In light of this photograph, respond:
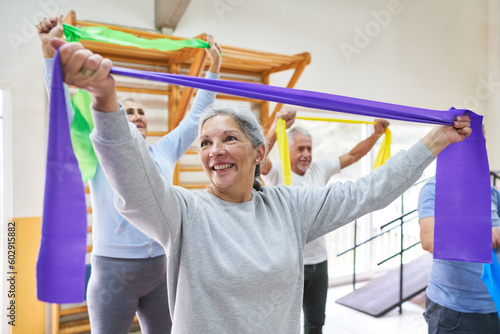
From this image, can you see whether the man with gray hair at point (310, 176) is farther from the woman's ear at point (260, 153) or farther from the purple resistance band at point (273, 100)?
the woman's ear at point (260, 153)

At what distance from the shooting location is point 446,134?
53.4 inches

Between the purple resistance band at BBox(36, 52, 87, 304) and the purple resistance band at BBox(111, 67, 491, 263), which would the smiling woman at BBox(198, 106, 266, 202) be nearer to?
the purple resistance band at BBox(36, 52, 87, 304)

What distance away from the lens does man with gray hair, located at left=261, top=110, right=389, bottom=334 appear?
→ 256 cm

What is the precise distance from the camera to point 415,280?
4613 millimetres

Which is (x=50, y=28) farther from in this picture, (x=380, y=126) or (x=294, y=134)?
(x=380, y=126)

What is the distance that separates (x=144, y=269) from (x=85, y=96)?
0.79 meters

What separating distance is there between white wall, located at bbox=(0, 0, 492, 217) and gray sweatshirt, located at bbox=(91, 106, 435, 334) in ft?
9.25

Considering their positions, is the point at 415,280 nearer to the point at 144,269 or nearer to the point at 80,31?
the point at 144,269

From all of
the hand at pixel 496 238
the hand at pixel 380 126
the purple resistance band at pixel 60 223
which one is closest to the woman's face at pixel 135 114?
the purple resistance band at pixel 60 223

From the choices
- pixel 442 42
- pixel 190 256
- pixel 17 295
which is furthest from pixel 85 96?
pixel 442 42

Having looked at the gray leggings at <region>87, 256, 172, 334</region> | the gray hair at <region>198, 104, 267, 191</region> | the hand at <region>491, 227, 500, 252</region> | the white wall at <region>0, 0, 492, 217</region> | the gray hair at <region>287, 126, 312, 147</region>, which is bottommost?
the gray leggings at <region>87, 256, 172, 334</region>

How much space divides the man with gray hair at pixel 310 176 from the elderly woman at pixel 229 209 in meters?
1.30

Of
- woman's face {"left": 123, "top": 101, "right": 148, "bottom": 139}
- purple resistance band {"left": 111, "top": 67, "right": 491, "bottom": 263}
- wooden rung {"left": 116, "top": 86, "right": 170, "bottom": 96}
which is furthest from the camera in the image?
wooden rung {"left": 116, "top": 86, "right": 170, "bottom": 96}

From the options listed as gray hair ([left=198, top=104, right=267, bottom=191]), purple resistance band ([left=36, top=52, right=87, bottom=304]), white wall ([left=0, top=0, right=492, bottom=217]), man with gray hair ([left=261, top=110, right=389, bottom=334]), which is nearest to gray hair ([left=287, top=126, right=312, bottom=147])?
man with gray hair ([left=261, top=110, right=389, bottom=334])
